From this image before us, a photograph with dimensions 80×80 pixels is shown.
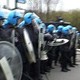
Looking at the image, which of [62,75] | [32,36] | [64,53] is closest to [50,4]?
[64,53]

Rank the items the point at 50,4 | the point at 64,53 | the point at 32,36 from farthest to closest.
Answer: the point at 50,4
the point at 64,53
the point at 32,36

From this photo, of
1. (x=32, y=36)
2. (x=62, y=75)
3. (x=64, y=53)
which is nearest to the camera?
(x=32, y=36)

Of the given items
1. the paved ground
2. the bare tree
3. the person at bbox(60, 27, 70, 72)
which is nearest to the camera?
the paved ground

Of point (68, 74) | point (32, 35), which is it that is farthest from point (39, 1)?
point (32, 35)

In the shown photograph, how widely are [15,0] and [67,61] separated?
6.46 meters

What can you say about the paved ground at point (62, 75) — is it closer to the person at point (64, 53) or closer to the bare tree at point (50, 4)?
the person at point (64, 53)

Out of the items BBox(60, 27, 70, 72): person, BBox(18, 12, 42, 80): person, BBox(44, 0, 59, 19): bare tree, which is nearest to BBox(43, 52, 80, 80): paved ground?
BBox(60, 27, 70, 72): person

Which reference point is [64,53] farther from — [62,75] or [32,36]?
[32,36]

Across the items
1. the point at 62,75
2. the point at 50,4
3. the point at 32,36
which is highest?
the point at 32,36

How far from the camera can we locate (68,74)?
13.1 m

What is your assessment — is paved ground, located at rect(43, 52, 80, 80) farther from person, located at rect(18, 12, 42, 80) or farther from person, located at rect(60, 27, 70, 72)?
person, located at rect(18, 12, 42, 80)

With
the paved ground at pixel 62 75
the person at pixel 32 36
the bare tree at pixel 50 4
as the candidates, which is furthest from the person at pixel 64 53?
the bare tree at pixel 50 4

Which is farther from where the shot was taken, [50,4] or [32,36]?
[50,4]

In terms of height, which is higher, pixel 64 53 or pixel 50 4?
pixel 50 4
